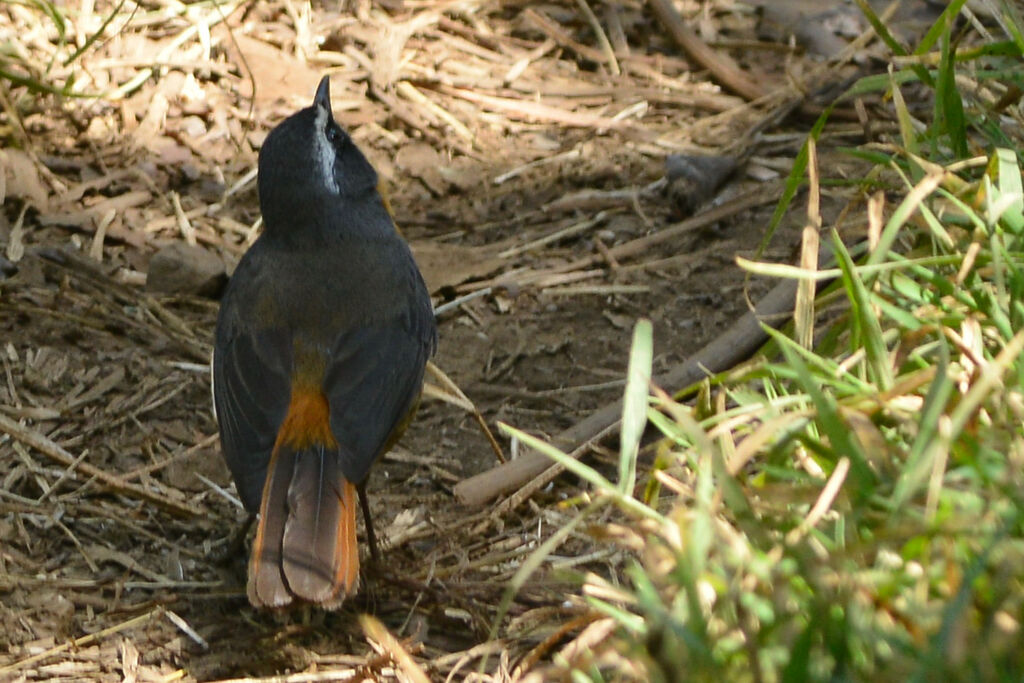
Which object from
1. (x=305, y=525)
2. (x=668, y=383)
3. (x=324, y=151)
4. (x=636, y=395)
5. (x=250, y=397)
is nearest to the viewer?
(x=636, y=395)

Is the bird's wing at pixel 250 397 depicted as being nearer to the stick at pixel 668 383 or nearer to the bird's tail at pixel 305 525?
the bird's tail at pixel 305 525

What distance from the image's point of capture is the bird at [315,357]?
3.91m

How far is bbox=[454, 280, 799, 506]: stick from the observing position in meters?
4.73

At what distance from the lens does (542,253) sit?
6289mm

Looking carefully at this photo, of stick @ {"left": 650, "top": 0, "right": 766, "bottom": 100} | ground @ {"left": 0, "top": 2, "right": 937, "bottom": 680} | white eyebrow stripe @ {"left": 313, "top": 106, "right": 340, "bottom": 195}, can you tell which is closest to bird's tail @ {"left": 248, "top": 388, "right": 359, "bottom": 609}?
ground @ {"left": 0, "top": 2, "right": 937, "bottom": 680}

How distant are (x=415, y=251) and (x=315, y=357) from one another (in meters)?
1.75

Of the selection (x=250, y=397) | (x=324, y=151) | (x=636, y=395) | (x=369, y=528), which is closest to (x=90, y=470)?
(x=250, y=397)

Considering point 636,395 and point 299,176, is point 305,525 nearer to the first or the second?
point 636,395

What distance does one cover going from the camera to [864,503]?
2596 millimetres

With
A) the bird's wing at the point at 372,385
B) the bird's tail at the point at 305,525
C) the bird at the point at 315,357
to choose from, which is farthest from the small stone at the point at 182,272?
the bird's tail at the point at 305,525

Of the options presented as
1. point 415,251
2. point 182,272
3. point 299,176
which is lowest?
point 415,251

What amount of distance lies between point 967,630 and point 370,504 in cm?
313

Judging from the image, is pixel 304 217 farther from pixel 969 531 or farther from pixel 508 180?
pixel 969 531

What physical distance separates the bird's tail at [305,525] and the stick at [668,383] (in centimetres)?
71
